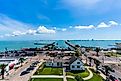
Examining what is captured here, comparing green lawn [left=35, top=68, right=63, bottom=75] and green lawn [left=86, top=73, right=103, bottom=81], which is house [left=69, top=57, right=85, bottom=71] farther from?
green lawn [left=86, top=73, right=103, bottom=81]

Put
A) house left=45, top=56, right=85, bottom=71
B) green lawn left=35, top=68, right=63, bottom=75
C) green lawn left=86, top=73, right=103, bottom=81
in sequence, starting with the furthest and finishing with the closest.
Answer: house left=45, top=56, right=85, bottom=71 → green lawn left=35, top=68, right=63, bottom=75 → green lawn left=86, top=73, right=103, bottom=81

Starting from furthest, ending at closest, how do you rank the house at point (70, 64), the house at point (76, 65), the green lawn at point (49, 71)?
the house at point (70, 64), the house at point (76, 65), the green lawn at point (49, 71)

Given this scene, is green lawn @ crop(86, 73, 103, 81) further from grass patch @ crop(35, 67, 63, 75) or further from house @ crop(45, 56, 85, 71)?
grass patch @ crop(35, 67, 63, 75)

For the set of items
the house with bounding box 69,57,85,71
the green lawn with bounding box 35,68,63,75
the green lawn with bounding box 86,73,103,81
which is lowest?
the green lawn with bounding box 86,73,103,81

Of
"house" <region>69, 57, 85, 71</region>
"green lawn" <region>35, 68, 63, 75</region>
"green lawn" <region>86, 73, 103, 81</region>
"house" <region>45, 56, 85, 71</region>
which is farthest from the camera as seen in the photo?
"house" <region>45, 56, 85, 71</region>

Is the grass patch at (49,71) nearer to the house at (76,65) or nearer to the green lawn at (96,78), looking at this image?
the house at (76,65)

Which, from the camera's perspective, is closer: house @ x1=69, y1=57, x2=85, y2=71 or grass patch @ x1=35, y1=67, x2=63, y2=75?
grass patch @ x1=35, y1=67, x2=63, y2=75

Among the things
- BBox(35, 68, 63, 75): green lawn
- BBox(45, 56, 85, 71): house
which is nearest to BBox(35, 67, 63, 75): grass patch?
BBox(35, 68, 63, 75): green lawn

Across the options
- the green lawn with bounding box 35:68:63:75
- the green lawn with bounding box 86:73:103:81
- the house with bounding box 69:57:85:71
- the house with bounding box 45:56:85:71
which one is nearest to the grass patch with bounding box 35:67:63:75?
the green lawn with bounding box 35:68:63:75

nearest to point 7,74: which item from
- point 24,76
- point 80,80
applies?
point 24,76

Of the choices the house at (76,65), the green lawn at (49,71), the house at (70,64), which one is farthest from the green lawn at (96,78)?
the green lawn at (49,71)

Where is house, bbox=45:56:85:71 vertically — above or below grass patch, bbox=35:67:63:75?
above

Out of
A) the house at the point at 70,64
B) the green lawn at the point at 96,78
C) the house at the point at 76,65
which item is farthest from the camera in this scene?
the house at the point at 70,64
